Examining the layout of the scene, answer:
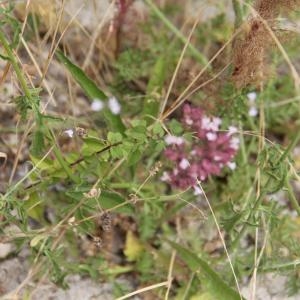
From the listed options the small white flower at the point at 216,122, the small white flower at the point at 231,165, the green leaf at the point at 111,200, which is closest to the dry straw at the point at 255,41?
the small white flower at the point at 216,122

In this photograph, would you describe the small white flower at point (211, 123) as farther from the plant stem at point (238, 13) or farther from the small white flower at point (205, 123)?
the plant stem at point (238, 13)

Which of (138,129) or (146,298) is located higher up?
(138,129)

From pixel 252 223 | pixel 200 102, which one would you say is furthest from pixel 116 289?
pixel 200 102

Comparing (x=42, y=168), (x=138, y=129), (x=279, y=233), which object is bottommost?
(x=279, y=233)

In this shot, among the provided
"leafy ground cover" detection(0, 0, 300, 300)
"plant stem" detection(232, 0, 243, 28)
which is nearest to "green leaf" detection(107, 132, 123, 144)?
"leafy ground cover" detection(0, 0, 300, 300)

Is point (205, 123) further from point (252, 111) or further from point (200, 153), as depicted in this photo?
point (252, 111)

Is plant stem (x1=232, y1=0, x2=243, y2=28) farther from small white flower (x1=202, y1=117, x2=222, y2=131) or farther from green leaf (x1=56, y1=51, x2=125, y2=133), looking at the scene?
green leaf (x1=56, y1=51, x2=125, y2=133)

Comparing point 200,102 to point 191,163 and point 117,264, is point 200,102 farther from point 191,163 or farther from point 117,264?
point 117,264
